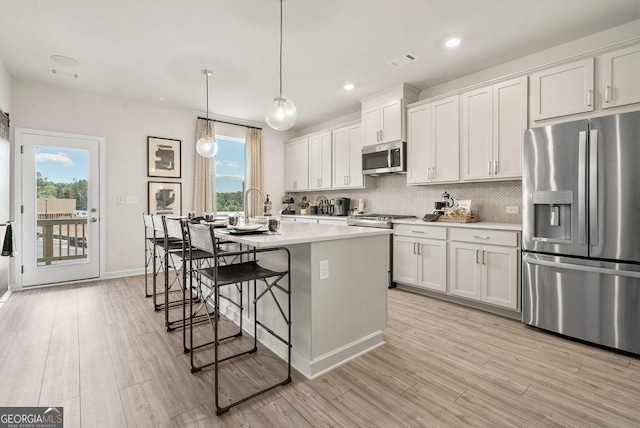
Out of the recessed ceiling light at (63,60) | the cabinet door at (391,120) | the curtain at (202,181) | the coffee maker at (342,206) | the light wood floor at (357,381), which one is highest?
the recessed ceiling light at (63,60)

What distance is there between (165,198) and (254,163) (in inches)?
68.8

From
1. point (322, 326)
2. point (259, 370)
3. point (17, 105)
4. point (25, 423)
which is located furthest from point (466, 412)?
point (17, 105)

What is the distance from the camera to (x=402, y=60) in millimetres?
3559

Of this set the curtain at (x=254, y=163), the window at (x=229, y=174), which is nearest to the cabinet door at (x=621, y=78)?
the curtain at (x=254, y=163)

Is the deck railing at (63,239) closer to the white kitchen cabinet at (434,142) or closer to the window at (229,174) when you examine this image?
the window at (229,174)

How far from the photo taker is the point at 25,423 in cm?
167

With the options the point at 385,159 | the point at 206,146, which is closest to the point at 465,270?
the point at 385,159

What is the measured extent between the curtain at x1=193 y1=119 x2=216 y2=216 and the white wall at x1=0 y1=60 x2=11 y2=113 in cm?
235

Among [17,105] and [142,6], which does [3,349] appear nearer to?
[142,6]

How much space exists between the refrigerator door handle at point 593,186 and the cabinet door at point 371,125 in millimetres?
2547

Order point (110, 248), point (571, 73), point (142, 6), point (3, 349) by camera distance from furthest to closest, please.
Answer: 1. point (110, 248)
2. point (571, 73)
3. point (142, 6)
4. point (3, 349)

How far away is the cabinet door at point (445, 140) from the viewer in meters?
3.75

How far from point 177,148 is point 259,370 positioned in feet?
14.2

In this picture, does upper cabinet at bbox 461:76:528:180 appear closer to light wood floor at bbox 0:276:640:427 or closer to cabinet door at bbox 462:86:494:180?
cabinet door at bbox 462:86:494:180
